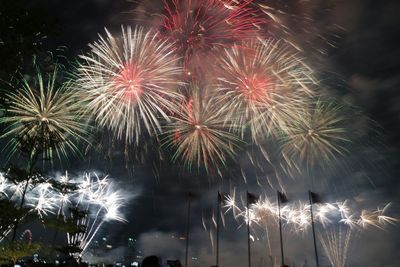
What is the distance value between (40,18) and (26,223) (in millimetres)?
15233

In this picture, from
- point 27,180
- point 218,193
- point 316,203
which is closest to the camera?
point 27,180

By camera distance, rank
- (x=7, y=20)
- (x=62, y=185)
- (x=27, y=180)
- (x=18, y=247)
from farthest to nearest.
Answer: (x=62, y=185), (x=27, y=180), (x=18, y=247), (x=7, y=20)

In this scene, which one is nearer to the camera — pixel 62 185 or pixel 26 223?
pixel 26 223

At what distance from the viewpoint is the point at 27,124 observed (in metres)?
22.8

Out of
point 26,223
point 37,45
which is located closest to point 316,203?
point 26,223

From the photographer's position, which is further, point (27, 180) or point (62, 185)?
point (62, 185)

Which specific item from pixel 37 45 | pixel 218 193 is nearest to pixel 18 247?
pixel 37 45

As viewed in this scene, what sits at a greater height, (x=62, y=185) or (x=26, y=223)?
(x=62, y=185)

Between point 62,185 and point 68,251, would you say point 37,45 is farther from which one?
point 68,251

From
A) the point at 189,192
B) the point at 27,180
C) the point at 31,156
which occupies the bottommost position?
the point at 27,180

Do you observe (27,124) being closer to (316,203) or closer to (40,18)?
(40,18)

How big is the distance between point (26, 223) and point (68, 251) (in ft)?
73.1

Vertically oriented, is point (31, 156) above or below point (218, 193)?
below

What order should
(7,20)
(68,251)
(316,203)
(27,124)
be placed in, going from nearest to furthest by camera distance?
(7,20) → (27,124) → (316,203) → (68,251)
